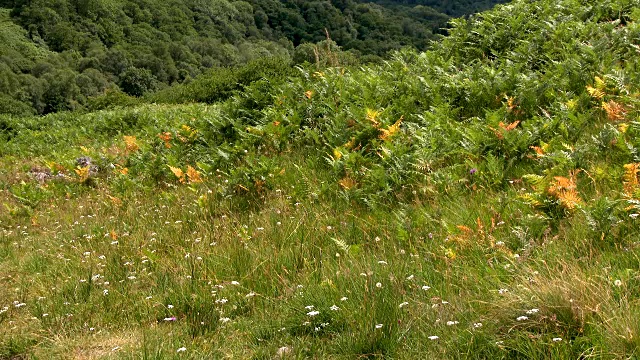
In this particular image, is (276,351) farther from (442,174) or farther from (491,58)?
(491,58)

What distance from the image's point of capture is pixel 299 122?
29.1 ft

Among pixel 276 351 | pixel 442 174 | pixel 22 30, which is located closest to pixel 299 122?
pixel 442 174

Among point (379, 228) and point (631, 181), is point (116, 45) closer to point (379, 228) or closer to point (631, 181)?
point (379, 228)

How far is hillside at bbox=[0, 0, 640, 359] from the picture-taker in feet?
10.3

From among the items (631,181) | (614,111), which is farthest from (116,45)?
(631,181)

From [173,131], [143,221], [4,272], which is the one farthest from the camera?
[173,131]

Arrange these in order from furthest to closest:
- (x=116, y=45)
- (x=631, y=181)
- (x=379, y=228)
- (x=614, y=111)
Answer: (x=116, y=45) → (x=614, y=111) → (x=379, y=228) → (x=631, y=181)

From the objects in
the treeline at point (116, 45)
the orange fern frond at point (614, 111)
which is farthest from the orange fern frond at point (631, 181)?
the treeline at point (116, 45)

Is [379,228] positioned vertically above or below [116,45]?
above

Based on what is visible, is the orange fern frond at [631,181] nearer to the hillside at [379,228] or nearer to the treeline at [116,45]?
the hillside at [379,228]

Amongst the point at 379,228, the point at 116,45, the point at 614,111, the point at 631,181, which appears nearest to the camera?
the point at 631,181

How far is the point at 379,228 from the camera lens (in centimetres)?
499

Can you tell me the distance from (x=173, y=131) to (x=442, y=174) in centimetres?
730

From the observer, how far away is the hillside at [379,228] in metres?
3.14
